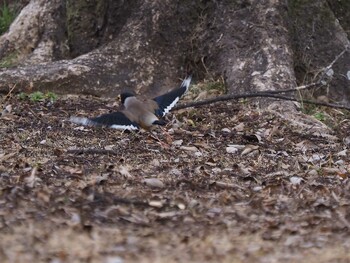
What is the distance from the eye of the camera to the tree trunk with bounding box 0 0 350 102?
9266 mm

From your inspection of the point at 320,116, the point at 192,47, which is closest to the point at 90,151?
the point at 320,116

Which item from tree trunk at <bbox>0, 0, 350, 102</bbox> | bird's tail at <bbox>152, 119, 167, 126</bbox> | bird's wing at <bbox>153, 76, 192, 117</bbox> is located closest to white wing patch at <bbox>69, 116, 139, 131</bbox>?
bird's tail at <bbox>152, 119, 167, 126</bbox>

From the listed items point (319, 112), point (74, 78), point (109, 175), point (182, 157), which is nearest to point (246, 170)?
point (182, 157)

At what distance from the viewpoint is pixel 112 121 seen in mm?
6922

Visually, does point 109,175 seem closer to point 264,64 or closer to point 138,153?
point 138,153

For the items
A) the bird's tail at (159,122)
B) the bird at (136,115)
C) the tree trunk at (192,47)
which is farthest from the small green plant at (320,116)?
the bird's tail at (159,122)

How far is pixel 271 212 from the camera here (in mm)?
5195

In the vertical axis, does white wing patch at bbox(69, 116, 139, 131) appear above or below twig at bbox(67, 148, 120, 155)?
above

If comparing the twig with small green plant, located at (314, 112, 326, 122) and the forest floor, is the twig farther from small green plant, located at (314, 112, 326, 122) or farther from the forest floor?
small green plant, located at (314, 112, 326, 122)

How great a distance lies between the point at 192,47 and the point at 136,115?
2.75 m

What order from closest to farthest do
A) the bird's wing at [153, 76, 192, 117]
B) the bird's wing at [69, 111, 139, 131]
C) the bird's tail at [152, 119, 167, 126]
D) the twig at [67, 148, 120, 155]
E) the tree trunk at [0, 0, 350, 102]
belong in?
the twig at [67, 148, 120, 155]
the bird's wing at [69, 111, 139, 131]
the bird's tail at [152, 119, 167, 126]
the bird's wing at [153, 76, 192, 117]
the tree trunk at [0, 0, 350, 102]

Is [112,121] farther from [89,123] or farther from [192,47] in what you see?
[192,47]

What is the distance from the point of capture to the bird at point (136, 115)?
6871mm

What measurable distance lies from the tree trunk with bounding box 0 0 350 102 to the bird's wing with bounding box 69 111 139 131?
2.22 metres
